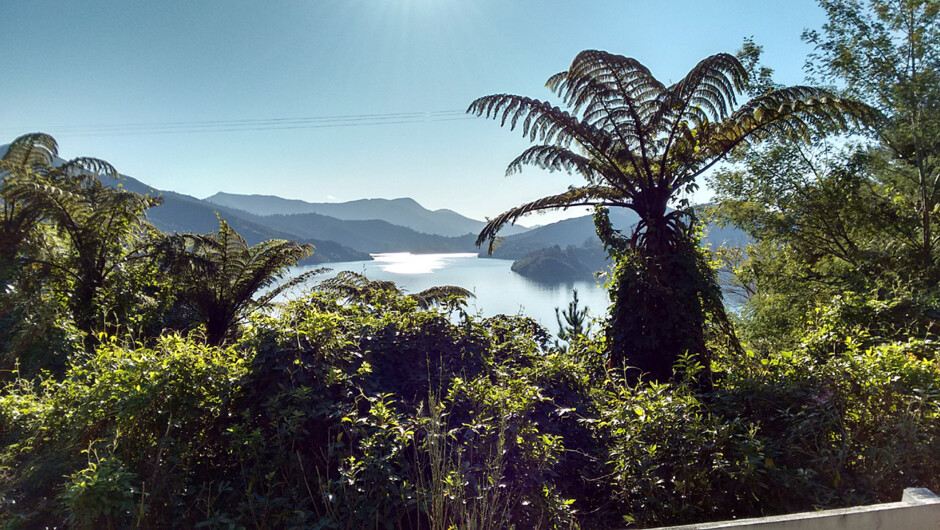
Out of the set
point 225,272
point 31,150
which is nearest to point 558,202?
point 225,272

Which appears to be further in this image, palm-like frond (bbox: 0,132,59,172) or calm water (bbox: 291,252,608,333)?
palm-like frond (bbox: 0,132,59,172)

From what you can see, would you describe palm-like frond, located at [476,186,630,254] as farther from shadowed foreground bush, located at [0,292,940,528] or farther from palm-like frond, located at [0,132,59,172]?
palm-like frond, located at [0,132,59,172]

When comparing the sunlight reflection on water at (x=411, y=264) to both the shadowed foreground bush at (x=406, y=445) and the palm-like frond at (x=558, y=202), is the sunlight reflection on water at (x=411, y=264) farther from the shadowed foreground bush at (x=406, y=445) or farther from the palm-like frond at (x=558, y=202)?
the shadowed foreground bush at (x=406, y=445)

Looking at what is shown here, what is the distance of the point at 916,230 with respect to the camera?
624 centimetres

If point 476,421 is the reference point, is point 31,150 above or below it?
above

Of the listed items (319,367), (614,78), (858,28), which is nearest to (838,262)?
(858,28)

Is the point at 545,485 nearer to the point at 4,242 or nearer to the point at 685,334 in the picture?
the point at 685,334

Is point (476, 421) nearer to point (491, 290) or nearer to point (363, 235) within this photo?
point (491, 290)

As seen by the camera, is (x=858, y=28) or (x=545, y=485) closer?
(x=545, y=485)

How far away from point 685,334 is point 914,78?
5.53m

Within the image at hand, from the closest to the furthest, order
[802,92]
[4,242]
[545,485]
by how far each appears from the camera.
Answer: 1. [545,485]
2. [802,92]
3. [4,242]

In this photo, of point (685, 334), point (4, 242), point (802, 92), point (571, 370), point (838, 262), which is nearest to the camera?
point (571, 370)

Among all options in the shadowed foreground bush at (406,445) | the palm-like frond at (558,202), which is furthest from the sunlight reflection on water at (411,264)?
the shadowed foreground bush at (406,445)

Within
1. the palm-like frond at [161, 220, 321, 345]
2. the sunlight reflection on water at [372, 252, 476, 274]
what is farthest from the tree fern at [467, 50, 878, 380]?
the sunlight reflection on water at [372, 252, 476, 274]
